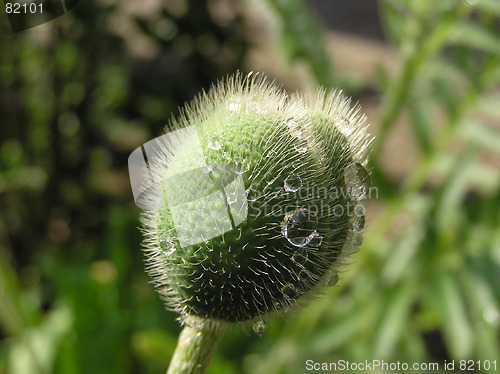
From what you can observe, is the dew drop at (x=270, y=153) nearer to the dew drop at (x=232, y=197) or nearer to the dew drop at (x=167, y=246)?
the dew drop at (x=232, y=197)

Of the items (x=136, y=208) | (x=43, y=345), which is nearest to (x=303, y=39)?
(x=136, y=208)

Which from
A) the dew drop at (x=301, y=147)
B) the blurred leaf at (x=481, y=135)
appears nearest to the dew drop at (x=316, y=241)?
the dew drop at (x=301, y=147)

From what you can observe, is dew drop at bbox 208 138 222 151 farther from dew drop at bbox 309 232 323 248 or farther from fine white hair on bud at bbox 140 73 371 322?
dew drop at bbox 309 232 323 248

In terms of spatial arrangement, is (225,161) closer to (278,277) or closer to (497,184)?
(278,277)

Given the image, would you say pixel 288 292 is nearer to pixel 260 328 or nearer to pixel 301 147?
pixel 260 328

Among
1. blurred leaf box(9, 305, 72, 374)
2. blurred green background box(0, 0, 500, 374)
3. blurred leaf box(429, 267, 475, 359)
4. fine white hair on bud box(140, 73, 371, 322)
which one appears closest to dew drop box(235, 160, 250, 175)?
fine white hair on bud box(140, 73, 371, 322)

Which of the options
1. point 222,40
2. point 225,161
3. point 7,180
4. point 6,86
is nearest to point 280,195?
point 225,161
